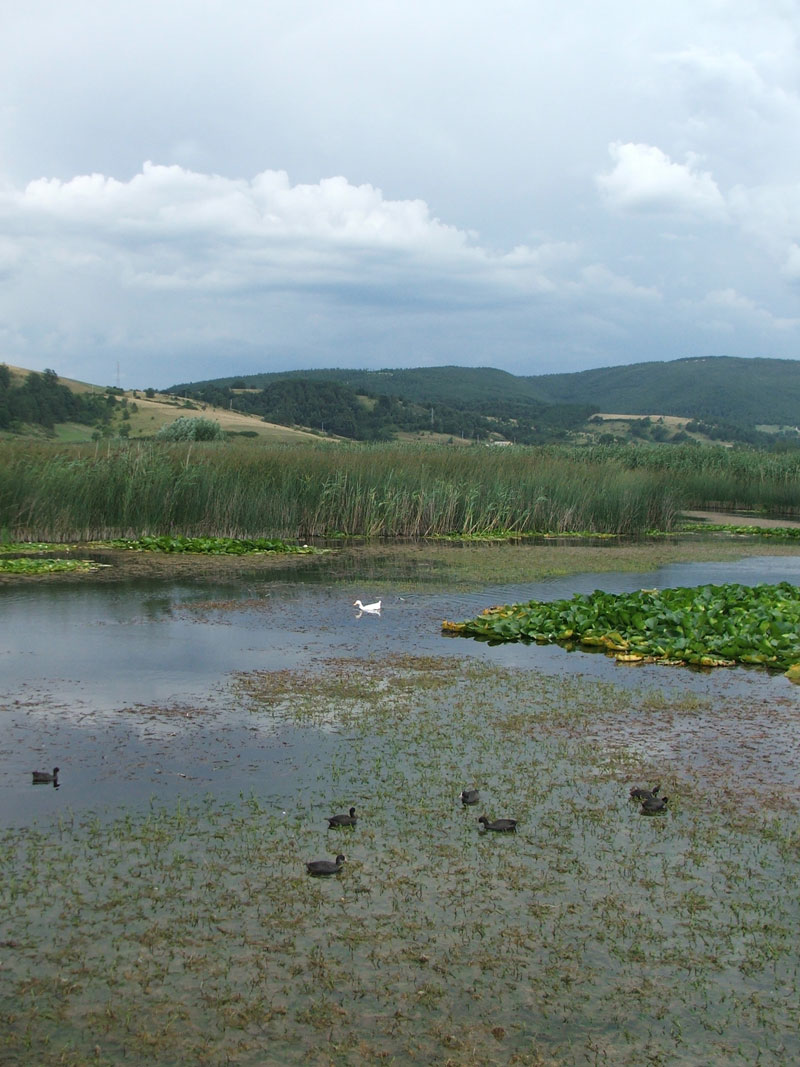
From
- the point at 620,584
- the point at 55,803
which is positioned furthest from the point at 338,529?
the point at 55,803

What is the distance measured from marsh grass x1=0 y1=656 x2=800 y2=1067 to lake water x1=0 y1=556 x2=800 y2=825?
0.54 meters

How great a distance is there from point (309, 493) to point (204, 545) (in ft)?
12.3

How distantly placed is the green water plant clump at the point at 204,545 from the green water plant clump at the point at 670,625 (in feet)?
24.0

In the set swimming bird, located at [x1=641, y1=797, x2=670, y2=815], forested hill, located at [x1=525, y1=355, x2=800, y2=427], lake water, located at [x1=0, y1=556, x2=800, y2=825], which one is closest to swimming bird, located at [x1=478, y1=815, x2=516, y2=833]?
swimming bird, located at [x1=641, y1=797, x2=670, y2=815]

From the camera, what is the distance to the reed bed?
18.7 metres

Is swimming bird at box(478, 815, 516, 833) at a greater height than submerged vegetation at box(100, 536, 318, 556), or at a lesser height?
lesser

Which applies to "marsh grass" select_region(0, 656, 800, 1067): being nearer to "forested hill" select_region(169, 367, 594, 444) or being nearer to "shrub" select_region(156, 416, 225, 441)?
"shrub" select_region(156, 416, 225, 441)

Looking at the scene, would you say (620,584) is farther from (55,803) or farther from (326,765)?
(55,803)

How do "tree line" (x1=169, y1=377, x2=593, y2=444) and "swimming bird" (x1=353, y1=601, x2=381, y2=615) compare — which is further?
"tree line" (x1=169, y1=377, x2=593, y2=444)

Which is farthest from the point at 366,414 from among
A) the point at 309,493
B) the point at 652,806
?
the point at 652,806

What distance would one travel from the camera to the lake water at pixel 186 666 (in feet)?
20.9

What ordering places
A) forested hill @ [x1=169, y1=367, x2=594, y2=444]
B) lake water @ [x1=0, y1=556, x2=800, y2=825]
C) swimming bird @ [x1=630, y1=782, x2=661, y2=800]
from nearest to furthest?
swimming bird @ [x1=630, y1=782, x2=661, y2=800] → lake water @ [x1=0, y1=556, x2=800, y2=825] → forested hill @ [x1=169, y1=367, x2=594, y2=444]

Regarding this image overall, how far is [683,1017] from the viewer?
3.83m

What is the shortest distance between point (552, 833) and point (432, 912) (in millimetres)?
1083
